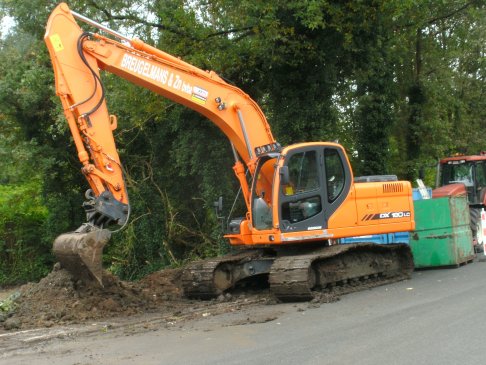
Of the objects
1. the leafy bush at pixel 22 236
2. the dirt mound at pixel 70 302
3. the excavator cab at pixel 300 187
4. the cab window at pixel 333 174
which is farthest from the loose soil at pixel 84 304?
the leafy bush at pixel 22 236

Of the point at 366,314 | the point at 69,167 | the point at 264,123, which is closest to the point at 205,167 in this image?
the point at 264,123

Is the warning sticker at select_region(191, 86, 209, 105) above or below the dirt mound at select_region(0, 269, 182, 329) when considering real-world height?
above

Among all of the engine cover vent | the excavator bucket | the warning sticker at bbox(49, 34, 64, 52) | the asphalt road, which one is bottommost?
the asphalt road

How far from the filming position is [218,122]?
11.4 meters

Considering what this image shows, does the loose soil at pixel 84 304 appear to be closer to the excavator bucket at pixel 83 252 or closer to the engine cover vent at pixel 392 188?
the excavator bucket at pixel 83 252

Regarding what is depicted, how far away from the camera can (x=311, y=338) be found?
24.0 ft

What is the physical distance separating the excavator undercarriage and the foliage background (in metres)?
4.33

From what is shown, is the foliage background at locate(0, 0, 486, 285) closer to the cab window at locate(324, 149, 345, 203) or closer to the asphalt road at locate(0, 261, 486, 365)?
the cab window at locate(324, 149, 345, 203)

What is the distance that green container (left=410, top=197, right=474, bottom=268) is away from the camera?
13.7m

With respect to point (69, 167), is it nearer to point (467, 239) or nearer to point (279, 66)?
point (279, 66)

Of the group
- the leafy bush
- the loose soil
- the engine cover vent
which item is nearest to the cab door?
the engine cover vent

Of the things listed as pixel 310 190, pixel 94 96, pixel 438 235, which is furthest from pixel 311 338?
pixel 438 235

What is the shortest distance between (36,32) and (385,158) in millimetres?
10569

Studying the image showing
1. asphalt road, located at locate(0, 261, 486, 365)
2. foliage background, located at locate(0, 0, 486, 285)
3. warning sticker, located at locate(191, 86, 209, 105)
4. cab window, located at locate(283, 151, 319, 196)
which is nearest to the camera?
asphalt road, located at locate(0, 261, 486, 365)
